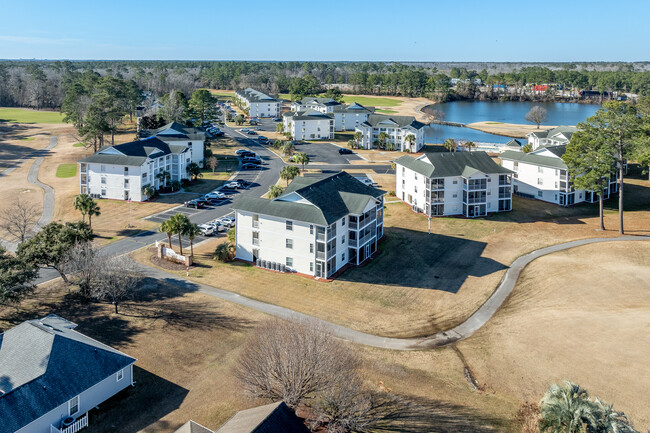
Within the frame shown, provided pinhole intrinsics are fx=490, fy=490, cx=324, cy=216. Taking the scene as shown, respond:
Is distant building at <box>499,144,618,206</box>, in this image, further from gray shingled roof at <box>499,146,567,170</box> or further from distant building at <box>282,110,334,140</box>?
distant building at <box>282,110,334,140</box>

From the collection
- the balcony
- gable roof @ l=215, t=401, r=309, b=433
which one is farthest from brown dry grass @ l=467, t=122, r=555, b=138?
the balcony

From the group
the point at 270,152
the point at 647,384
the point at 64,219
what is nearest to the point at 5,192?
the point at 64,219

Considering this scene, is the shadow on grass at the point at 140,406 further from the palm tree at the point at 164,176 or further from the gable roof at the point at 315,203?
the palm tree at the point at 164,176

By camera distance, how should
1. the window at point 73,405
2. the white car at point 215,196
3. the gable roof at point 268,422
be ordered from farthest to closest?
the white car at point 215,196 → the window at point 73,405 → the gable roof at point 268,422

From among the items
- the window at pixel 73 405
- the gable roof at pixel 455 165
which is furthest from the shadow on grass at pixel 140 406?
the gable roof at pixel 455 165

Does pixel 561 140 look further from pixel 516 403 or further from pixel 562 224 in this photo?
pixel 516 403

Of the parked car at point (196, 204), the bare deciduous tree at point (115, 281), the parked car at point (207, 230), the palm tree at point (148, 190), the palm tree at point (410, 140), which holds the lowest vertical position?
the bare deciduous tree at point (115, 281)

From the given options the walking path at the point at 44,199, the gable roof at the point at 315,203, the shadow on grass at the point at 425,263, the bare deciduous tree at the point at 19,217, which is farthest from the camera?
the bare deciduous tree at the point at 19,217
